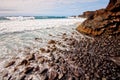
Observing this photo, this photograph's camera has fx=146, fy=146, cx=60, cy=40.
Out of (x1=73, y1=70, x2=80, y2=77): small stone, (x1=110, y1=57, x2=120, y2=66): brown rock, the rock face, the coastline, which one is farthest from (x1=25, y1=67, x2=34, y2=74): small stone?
the rock face

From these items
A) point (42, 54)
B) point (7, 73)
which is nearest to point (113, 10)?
point (42, 54)

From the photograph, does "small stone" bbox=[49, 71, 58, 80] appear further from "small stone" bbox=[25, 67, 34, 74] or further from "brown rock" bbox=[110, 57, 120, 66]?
"brown rock" bbox=[110, 57, 120, 66]

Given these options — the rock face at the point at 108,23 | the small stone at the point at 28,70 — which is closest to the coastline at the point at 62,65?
the small stone at the point at 28,70

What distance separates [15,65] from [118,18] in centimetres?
978

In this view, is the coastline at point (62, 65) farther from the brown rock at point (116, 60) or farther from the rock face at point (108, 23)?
the rock face at point (108, 23)

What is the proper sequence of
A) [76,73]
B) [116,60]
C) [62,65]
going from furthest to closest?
[116,60] < [62,65] < [76,73]

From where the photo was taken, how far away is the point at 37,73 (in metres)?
5.73

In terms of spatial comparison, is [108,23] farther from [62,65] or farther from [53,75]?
[53,75]

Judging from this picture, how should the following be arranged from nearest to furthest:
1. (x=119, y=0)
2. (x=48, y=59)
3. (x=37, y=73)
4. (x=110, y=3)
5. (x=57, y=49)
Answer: (x=37, y=73) → (x=48, y=59) → (x=57, y=49) → (x=119, y=0) → (x=110, y=3)

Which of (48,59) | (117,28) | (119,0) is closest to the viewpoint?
(48,59)

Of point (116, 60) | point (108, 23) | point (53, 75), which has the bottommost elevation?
point (53, 75)

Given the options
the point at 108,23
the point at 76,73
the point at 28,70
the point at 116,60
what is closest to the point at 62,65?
the point at 76,73

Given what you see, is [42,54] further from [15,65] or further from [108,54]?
[108,54]

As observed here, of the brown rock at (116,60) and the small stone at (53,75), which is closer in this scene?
the small stone at (53,75)
